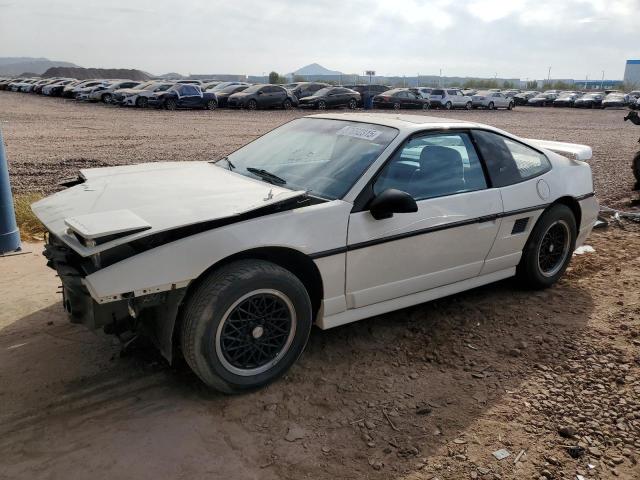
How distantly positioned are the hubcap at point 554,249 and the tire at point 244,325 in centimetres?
247

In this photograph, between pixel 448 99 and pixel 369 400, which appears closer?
pixel 369 400

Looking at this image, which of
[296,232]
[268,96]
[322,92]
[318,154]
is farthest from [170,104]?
[296,232]

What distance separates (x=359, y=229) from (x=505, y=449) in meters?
1.46

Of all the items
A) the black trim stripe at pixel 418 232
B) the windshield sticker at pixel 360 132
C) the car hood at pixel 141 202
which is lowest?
the black trim stripe at pixel 418 232

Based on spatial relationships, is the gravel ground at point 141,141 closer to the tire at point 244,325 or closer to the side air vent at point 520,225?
the side air vent at point 520,225

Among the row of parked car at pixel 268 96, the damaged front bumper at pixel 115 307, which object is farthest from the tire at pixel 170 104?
the damaged front bumper at pixel 115 307

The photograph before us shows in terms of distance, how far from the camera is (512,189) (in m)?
4.18

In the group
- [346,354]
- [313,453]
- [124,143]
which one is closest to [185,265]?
[313,453]

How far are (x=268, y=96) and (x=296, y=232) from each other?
1033 inches

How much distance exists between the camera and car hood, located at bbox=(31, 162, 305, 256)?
2.72 meters

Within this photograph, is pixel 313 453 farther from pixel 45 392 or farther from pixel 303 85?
pixel 303 85

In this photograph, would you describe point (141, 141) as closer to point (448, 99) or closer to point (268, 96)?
point (268, 96)

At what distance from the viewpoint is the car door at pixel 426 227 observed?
340 centimetres

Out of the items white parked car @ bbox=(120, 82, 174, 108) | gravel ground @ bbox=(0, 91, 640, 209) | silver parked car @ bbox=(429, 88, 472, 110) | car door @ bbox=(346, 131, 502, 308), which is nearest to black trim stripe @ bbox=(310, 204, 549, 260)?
car door @ bbox=(346, 131, 502, 308)
